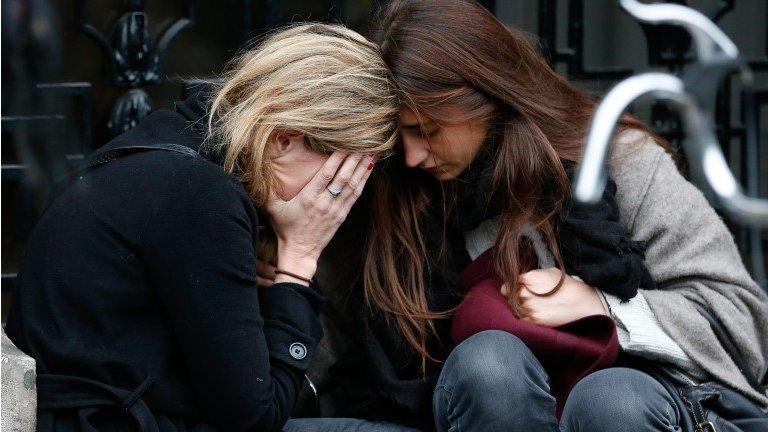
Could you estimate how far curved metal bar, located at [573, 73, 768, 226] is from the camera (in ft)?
2.86

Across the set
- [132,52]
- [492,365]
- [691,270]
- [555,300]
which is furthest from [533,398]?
[132,52]

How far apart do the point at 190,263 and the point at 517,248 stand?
0.79 meters

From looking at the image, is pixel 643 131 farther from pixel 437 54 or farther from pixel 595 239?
pixel 437 54

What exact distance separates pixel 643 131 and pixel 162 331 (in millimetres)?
1227

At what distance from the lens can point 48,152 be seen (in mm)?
2771

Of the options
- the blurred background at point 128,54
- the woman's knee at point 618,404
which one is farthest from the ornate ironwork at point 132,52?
the woman's knee at point 618,404

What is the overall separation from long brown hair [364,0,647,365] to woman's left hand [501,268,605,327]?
0.03 meters

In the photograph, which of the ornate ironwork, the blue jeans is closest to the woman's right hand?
the blue jeans

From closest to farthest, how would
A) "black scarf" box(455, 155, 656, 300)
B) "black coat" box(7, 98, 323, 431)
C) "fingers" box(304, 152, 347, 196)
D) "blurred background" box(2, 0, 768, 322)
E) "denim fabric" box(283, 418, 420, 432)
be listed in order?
"black coat" box(7, 98, 323, 431) → "fingers" box(304, 152, 347, 196) → "black scarf" box(455, 155, 656, 300) → "denim fabric" box(283, 418, 420, 432) → "blurred background" box(2, 0, 768, 322)

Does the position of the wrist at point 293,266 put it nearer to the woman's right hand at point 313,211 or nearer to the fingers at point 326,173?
the woman's right hand at point 313,211

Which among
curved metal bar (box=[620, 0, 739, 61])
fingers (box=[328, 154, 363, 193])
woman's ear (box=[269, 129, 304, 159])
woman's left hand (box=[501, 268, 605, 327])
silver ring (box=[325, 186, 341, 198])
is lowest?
woman's left hand (box=[501, 268, 605, 327])

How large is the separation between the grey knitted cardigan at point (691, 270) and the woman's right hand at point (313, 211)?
0.63 metres

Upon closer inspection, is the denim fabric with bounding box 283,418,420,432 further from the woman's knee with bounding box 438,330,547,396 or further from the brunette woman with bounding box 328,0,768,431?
the woman's knee with bounding box 438,330,547,396

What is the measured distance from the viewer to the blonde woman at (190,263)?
6.29ft
